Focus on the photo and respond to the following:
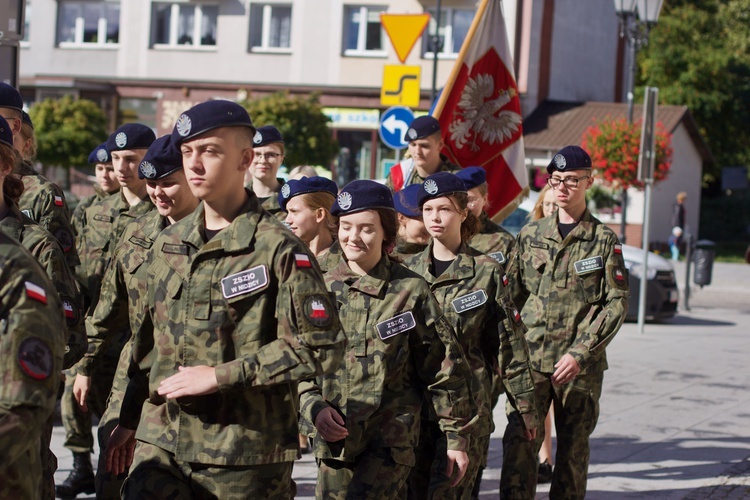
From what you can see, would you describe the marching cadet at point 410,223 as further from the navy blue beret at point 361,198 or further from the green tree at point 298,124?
the green tree at point 298,124

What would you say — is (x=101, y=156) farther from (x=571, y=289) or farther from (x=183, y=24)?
(x=183, y=24)

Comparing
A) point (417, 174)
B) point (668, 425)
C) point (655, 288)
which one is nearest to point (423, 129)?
point (417, 174)

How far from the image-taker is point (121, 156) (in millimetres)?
6980

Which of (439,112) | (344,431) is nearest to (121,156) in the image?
(344,431)

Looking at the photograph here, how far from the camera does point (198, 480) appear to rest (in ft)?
12.7

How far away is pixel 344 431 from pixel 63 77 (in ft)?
121

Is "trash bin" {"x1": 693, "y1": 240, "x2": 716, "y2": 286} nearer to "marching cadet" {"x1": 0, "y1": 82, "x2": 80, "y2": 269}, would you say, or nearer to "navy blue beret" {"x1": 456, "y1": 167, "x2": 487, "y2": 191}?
"navy blue beret" {"x1": 456, "y1": 167, "x2": 487, "y2": 191}

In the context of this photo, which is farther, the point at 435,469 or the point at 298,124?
the point at 298,124

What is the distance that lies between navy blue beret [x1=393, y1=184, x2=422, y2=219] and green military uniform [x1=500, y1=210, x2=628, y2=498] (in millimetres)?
901

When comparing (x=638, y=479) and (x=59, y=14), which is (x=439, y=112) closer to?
(x=638, y=479)

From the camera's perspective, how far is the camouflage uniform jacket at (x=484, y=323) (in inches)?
231

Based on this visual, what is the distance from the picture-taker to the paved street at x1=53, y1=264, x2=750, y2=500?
8.07m

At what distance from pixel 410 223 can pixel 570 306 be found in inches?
42.7

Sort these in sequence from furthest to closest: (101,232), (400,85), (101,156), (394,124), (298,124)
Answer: (298,124), (394,124), (400,85), (101,156), (101,232)
